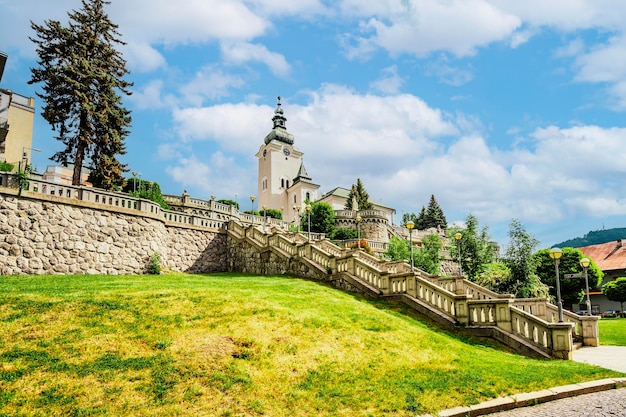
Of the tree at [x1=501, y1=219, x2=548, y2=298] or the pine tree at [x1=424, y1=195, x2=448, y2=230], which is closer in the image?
the tree at [x1=501, y1=219, x2=548, y2=298]

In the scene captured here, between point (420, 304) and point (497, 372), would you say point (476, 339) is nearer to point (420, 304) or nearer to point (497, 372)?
point (420, 304)

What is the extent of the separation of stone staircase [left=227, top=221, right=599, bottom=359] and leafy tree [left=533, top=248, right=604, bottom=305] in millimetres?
33126

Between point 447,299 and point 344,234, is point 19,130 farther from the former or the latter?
point 447,299

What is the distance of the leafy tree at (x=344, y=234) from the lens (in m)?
52.3

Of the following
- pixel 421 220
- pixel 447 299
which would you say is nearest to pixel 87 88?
pixel 447 299

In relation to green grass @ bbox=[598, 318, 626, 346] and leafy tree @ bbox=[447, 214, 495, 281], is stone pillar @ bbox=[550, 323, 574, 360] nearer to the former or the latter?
green grass @ bbox=[598, 318, 626, 346]

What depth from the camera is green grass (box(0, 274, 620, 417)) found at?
7227mm

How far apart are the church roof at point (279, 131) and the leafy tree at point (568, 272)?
51837 millimetres

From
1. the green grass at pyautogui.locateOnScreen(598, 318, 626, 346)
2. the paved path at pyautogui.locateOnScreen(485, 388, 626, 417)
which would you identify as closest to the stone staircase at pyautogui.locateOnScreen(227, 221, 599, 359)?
the green grass at pyautogui.locateOnScreen(598, 318, 626, 346)

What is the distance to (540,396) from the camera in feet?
28.0

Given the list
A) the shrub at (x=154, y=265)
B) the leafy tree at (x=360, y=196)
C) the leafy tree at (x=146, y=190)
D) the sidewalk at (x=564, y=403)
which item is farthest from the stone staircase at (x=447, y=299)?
the leafy tree at (x=360, y=196)

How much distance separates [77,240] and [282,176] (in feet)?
208

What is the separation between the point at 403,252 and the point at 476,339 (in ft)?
84.4

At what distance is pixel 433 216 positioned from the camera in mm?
93562
